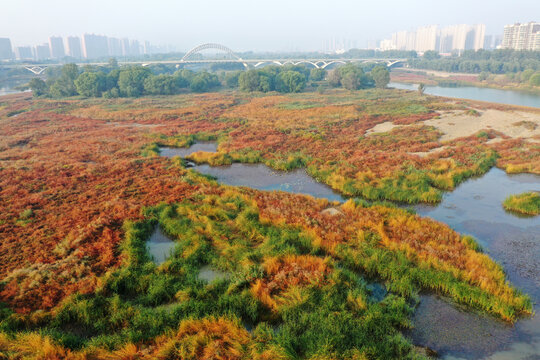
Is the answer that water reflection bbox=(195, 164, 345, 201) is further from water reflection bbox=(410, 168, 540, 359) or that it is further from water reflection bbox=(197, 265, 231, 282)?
water reflection bbox=(197, 265, 231, 282)

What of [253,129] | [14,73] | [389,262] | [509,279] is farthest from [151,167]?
[14,73]

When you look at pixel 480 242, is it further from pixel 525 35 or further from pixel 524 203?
pixel 525 35

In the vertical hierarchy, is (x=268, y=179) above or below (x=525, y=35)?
below

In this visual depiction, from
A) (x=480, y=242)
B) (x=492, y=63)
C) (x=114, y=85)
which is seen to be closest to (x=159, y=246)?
(x=480, y=242)

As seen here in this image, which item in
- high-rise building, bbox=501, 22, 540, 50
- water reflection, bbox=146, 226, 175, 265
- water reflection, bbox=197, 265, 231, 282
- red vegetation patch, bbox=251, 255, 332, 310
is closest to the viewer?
red vegetation patch, bbox=251, 255, 332, 310

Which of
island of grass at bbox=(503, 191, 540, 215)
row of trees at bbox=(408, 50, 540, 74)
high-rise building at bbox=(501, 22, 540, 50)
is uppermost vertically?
high-rise building at bbox=(501, 22, 540, 50)

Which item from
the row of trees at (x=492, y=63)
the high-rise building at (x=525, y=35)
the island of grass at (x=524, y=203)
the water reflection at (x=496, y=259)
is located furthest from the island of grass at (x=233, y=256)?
the high-rise building at (x=525, y=35)

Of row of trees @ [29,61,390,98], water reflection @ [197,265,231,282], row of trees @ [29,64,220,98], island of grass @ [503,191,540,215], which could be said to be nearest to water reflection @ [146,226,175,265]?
water reflection @ [197,265,231,282]

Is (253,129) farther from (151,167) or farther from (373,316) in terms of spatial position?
(373,316)
